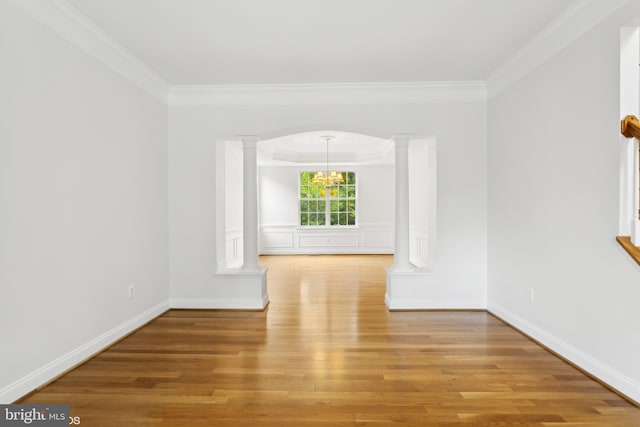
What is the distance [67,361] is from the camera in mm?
2547

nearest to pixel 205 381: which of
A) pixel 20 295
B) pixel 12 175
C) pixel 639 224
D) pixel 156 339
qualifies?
pixel 156 339

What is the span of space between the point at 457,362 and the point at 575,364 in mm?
905

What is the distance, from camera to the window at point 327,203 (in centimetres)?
→ 961

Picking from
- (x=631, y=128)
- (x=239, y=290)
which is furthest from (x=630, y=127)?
(x=239, y=290)

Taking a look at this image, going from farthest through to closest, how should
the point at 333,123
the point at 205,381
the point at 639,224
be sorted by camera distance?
the point at 333,123 < the point at 205,381 < the point at 639,224

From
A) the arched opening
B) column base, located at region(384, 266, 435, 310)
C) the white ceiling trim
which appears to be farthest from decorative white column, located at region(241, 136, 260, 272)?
the arched opening

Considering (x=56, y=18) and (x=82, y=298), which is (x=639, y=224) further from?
(x=56, y=18)

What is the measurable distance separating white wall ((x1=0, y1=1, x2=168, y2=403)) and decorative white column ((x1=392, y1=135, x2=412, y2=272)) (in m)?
3.00

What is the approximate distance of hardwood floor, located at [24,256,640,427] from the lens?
198cm

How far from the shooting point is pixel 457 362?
267 cm

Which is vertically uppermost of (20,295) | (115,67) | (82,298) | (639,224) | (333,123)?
(115,67)

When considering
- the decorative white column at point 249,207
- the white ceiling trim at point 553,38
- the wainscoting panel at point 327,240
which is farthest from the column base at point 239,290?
the wainscoting panel at point 327,240

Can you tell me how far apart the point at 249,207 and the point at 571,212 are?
11.2 feet

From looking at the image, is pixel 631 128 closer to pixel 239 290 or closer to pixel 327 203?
Result: pixel 239 290
